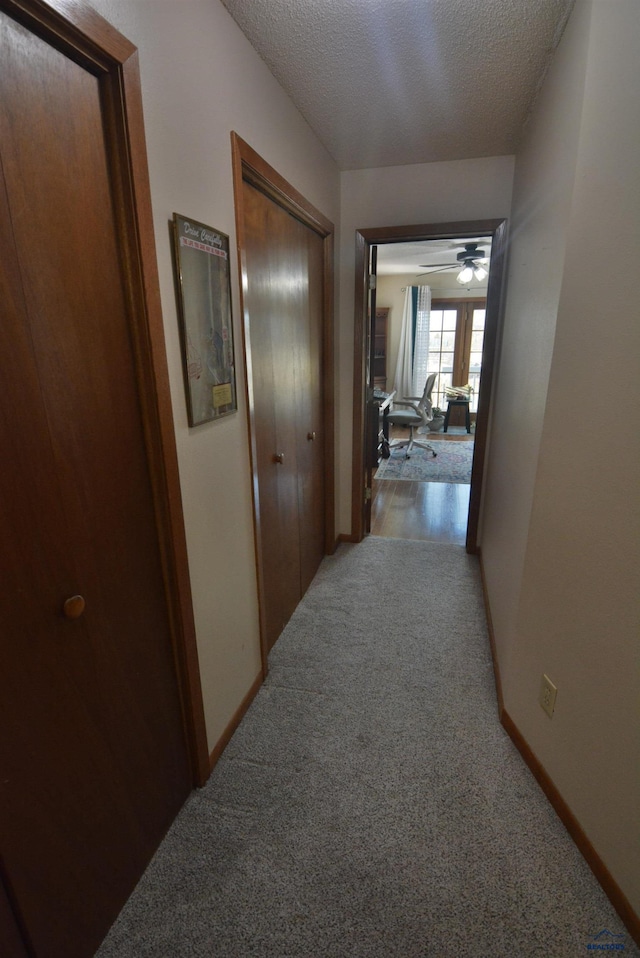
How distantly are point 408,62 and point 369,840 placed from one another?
2.63 meters

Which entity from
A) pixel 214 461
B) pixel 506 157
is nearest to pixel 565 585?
pixel 214 461

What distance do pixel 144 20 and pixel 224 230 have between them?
1.59ft

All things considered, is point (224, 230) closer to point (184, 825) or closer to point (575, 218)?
point (575, 218)

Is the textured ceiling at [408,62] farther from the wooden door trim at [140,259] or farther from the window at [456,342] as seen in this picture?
the window at [456,342]

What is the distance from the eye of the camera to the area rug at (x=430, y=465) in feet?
16.0

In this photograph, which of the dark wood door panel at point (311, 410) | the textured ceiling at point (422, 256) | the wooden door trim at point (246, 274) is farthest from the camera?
the textured ceiling at point (422, 256)

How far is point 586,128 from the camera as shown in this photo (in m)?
1.19

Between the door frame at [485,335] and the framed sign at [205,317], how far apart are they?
156 cm

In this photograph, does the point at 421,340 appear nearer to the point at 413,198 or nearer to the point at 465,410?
the point at 465,410

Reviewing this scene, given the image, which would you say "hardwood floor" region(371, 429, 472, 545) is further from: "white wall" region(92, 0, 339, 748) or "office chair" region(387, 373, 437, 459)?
"white wall" region(92, 0, 339, 748)

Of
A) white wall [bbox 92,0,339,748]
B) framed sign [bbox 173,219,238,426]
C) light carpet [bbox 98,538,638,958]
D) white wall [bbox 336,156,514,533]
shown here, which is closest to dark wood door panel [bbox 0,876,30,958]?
light carpet [bbox 98,538,638,958]

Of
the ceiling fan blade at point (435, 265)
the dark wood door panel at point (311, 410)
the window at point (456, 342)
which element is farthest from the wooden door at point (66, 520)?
the window at point (456, 342)

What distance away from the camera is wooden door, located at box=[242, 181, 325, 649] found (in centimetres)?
178

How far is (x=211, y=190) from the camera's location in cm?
132
